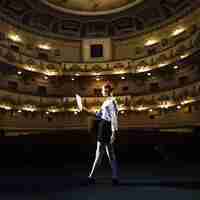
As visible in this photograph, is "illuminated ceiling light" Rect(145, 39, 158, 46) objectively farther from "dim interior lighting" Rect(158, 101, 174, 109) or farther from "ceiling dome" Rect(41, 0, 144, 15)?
"dim interior lighting" Rect(158, 101, 174, 109)

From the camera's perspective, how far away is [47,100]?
105ft

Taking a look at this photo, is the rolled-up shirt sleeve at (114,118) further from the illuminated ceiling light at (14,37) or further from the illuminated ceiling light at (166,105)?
the illuminated ceiling light at (14,37)

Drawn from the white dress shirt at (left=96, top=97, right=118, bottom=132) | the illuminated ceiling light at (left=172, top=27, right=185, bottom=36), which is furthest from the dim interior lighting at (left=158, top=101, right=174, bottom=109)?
the white dress shirt at (left=96, top=97, right=118, bottom=132)

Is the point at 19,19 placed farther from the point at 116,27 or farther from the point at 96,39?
the point at 116,27

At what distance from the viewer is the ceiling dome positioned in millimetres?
35125

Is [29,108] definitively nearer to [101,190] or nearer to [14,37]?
[14,37]

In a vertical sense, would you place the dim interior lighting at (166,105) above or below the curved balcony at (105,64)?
below

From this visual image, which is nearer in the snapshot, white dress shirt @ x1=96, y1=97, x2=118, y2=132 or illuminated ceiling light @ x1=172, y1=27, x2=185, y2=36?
white dress shirt @ x1=96, y1=97, x2=118, y2=132

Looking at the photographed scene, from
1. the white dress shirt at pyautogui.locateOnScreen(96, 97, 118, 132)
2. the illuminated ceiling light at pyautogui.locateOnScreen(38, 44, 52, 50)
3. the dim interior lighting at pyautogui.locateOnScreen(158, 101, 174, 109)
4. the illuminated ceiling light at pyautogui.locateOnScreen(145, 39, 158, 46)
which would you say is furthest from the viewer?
the illuminated ceiling light at pyautogui.locateOnScreen(38, 44, 52, 50)

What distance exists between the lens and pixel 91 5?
36375 mm

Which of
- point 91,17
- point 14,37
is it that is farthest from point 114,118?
point 91,17

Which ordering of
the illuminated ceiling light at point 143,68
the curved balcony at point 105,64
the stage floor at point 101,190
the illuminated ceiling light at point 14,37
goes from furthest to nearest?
1. the illuminated ceiling light at point 14,37
2. the illuminated ceiling light at point 143,68
3. the curved balcony at point 105,64
4. the stage floor at point 101,190

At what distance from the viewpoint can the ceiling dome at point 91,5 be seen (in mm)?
35125

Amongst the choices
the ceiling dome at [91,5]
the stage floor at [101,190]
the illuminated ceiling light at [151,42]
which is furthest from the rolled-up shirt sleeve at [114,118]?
the ceiling dome at [91,5]
